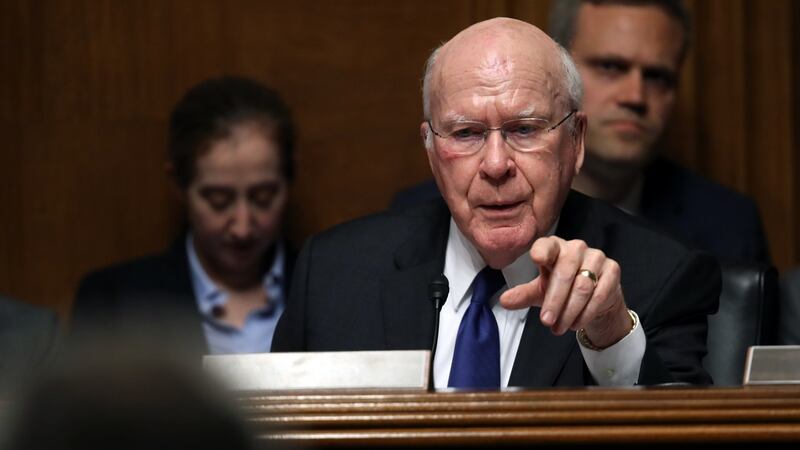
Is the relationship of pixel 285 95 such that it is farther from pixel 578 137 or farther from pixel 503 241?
pixel 503 241

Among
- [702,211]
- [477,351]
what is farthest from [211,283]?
[477,351]

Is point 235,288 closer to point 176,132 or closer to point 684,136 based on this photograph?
point 176,132

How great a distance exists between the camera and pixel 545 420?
4.43ft

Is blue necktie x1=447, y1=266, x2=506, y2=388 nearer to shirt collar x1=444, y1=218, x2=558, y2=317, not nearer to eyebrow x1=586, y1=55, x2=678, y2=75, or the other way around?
shirt collar x1=444, y1=218, x2=558, y2=317

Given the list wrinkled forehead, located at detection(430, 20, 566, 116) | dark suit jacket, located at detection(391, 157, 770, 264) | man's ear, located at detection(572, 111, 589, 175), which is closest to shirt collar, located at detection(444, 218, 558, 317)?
man's ear, located at detection(572, 111, 589, 175)

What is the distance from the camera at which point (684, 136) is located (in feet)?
12.4

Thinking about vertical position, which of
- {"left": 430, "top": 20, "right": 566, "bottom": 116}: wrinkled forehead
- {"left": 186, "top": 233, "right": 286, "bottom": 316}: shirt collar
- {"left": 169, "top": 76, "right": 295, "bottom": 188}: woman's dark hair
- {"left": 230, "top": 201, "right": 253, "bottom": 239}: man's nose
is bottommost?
{"left": 186, "top": 233, "right": 286, "bottom": 316}: shirt collar

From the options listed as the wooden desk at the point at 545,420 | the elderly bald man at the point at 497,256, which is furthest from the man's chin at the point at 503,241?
the wooden desk at the point at 545,420

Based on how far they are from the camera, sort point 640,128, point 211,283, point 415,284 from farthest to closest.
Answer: point 211,283 < point 640,128 < point 415,284

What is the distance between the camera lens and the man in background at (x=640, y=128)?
325 centimetres

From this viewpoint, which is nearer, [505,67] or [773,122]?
[505,67]

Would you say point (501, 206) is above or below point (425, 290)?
above

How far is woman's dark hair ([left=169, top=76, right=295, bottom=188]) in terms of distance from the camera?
10.8 feet

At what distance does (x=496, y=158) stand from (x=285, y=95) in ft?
5.48
